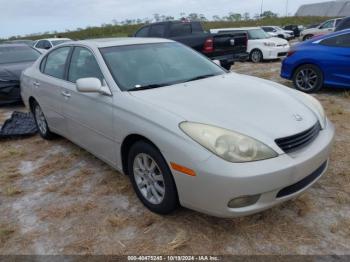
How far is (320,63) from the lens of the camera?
6980mm

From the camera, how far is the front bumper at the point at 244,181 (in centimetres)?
237

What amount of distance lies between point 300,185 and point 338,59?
16.2ft

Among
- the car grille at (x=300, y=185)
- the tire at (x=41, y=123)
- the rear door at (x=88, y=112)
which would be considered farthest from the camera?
the tire at (x=41, y=123)

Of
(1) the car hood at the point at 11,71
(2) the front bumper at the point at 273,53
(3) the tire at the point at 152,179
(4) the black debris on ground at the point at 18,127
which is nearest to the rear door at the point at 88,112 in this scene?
(3) the tire at the point at 152,179

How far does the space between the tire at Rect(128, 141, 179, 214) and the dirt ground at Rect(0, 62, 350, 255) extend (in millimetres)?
148

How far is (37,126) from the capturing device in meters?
5.54

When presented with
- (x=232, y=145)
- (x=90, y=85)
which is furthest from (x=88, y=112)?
(x=232, y=145)

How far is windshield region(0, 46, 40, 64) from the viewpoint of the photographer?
861 centimetres

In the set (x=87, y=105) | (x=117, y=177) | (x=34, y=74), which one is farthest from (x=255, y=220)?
(x=34, y=74)

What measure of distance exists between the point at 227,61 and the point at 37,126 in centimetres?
593

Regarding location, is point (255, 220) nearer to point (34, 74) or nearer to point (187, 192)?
point (187, 192)

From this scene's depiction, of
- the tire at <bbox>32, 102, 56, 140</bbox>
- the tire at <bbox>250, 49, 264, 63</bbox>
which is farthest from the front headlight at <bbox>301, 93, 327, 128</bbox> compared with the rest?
the tire at <bbox>250, 49, 264, 63</bbox>

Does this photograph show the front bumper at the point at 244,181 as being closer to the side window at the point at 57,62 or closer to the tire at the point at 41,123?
the side window at the point at 57,62

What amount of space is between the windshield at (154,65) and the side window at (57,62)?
2.99ft
